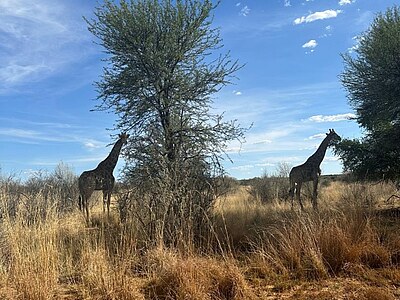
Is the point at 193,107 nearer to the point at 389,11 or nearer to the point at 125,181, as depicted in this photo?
the point at 125,181

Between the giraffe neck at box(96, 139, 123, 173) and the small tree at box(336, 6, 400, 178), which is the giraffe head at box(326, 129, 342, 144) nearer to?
the small tree at box(336, 6, 400, 178)

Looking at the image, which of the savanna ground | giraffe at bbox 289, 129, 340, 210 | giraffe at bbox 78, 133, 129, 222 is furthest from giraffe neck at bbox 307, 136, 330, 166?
giraffe at bbox 78, 133, 129, 222

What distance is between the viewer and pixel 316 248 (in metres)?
7.14

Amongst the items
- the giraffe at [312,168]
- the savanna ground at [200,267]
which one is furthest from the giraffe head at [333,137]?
the savanna ground at [200,267]

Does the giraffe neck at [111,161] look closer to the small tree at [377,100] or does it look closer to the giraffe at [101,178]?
the giraffe at [101,178]

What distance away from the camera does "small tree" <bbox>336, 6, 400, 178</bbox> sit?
1111 cm

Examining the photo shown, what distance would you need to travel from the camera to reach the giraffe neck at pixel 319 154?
13883 millimetres

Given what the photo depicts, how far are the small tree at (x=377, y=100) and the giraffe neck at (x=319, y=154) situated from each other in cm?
49

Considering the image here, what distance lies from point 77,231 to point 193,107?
4.79 meters

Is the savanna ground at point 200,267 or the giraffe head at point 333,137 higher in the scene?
the giraffe head at point 333,137

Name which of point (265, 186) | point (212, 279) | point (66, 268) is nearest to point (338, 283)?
point (212, 279)

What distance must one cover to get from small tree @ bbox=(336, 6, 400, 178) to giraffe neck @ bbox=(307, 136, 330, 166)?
0.49m

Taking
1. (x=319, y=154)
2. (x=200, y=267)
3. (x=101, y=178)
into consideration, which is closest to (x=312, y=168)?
(x=319, y=154)

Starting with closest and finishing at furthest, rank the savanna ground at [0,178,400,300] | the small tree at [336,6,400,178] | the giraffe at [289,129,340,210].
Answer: the savanna ground at [0,178,400,300] → the small tree at [336,6,400,178] → the giraffe at [289,129,340,210]
